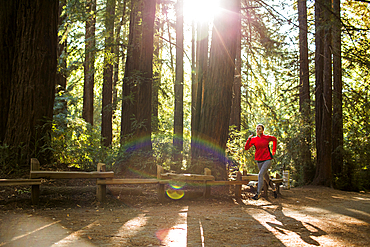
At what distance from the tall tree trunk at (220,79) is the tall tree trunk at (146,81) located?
1885 mm

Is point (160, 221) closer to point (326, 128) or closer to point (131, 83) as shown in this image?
point (131, 83)

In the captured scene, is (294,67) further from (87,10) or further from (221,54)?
(87,10)

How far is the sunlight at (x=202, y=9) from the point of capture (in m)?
11.1

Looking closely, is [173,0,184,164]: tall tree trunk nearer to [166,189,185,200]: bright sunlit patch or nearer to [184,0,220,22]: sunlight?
[184,0,220,22]: sunlight

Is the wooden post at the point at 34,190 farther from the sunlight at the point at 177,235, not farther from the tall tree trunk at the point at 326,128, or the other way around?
the tall tree trunk at the point at 326,128

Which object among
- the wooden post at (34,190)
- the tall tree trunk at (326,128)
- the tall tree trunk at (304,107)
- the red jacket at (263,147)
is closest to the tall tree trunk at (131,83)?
the wooden post at (34,190)

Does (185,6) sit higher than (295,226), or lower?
higher

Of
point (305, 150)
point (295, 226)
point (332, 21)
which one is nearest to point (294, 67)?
point (305, 150)

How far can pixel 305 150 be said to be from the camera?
17.2 metres

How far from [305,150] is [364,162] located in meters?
3.03

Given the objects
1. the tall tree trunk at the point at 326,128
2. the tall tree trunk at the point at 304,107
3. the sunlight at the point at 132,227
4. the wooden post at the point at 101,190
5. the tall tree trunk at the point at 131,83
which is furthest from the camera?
the tall tree trunk at the point at 304,107

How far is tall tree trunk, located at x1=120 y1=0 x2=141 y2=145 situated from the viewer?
11055 mm

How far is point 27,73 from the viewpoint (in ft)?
30.4

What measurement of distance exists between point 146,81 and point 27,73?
375 cm
